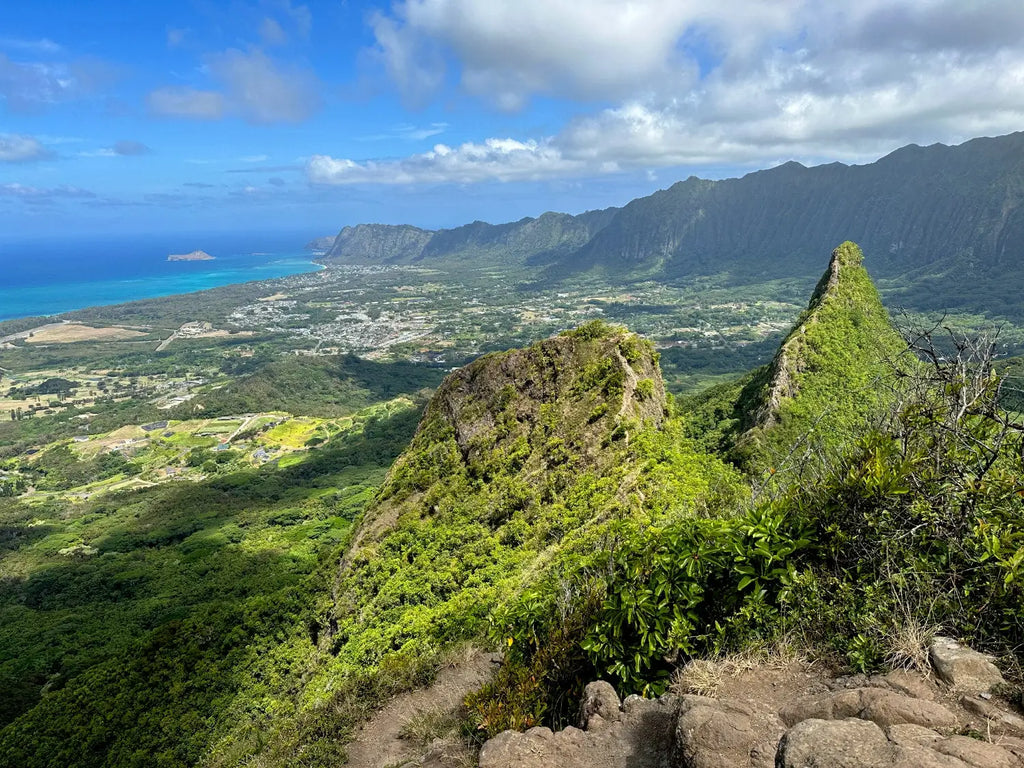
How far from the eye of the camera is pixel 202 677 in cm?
2291

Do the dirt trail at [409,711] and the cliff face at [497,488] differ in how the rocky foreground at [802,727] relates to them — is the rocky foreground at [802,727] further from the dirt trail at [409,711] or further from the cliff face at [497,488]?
the cliff face at [497,488]

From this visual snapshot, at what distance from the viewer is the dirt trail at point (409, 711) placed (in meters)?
9.22

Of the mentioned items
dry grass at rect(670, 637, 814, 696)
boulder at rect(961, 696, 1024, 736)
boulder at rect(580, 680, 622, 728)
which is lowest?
boulder at rect(580, 680, 622, 728)

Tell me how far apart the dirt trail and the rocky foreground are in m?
3.20

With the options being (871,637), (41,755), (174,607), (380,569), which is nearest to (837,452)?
(871,637)

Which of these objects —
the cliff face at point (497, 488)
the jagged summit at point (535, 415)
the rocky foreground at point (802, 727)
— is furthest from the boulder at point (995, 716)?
the jagged summit at point (535, 415)

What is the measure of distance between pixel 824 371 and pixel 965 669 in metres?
26.5

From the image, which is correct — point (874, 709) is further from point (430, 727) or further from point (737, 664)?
point (430, 727)

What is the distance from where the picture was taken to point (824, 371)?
2827cm

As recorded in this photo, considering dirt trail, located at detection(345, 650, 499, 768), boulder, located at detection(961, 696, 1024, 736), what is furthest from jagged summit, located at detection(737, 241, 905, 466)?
boulder, located at detection(961, 696, 1024, 736)

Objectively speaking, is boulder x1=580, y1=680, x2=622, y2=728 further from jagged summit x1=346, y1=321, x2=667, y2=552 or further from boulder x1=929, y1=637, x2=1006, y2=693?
jagged summit x1=346, y1=321, x2=667, y2=552

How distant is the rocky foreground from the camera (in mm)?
4121

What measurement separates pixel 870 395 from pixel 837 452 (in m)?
21.8

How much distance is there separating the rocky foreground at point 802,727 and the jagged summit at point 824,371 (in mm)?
15785
